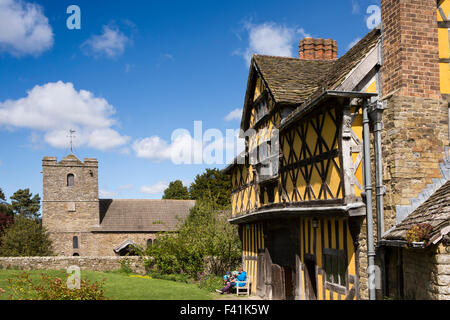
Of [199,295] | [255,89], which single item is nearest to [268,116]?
[255,89]

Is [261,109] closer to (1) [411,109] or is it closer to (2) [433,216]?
(1) [411,109]

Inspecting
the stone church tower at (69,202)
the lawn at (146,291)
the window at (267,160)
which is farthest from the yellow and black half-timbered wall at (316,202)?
the stone church tower at (69,202)

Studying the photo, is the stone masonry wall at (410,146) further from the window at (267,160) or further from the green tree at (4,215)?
the green tree at (4,215)

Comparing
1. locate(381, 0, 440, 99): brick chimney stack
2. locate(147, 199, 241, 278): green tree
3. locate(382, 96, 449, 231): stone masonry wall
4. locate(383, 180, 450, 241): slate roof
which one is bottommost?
locate(147, 199, 241, 278): green tree

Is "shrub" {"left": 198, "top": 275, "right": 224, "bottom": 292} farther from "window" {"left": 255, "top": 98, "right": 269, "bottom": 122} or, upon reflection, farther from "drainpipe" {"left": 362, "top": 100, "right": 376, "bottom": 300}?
"drainpipe" {"left": 362, "top": 100, "right": 376, "bottom": 300}

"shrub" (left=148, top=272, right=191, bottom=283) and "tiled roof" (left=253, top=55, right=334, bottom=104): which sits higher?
"tiled roof" (left=253, top=55, right=334, bottom=104)

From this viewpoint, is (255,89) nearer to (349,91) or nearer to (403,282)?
(349,91)

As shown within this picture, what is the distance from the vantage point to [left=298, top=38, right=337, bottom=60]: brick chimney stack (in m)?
16.8

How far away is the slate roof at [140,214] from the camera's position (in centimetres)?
3647

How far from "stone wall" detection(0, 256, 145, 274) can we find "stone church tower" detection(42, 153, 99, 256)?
10872mm

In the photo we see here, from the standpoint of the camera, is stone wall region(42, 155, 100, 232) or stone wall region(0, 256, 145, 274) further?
stone wall region(42, 155, 100, 232)

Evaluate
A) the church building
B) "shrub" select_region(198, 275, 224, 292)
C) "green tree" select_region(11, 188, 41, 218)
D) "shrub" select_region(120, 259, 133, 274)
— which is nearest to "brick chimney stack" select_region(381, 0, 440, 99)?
"shrub" select_region(198, 275, 224, 292)

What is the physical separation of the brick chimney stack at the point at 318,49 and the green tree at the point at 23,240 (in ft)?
77.7

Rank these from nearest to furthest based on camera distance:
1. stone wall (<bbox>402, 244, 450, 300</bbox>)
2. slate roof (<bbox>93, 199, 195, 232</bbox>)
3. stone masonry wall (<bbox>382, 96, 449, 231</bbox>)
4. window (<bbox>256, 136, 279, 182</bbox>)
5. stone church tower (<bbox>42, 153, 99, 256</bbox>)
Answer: stone wall (<bbox>402, 244, 450, 300</bbox>) < stone masonry wall (<bbox>382, 96, 449, 231</bbox>) < window (<bbox>256, 136, 279, 182</bbox>) < stone church tower (<bbox>42, 153, 99, 256</bbox>) < slate roof (<bbox>93, 199, 195, 232</bbox>)
